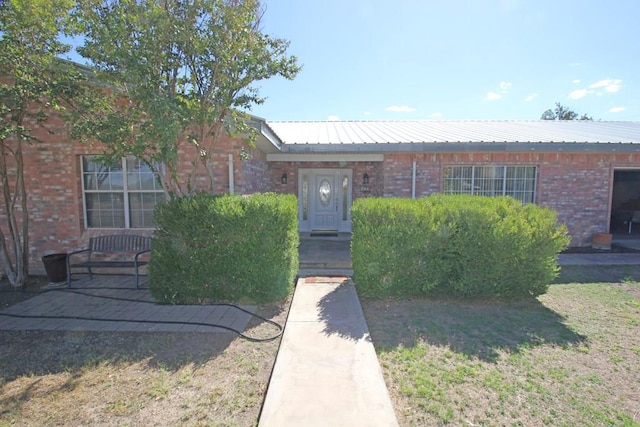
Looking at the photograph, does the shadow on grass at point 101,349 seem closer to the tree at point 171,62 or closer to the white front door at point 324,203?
the tree at point 171,62

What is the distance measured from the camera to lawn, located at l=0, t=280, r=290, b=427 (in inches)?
97.4

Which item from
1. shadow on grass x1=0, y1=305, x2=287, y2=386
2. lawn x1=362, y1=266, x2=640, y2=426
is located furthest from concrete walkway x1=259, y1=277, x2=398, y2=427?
shadow on grass x1=0, y1=305, x2=287, y2=386

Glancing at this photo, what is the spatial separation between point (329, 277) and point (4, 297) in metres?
5.54

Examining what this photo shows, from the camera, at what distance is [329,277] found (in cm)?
600

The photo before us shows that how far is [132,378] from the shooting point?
2.96 metres

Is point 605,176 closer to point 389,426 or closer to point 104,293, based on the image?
point 389,426

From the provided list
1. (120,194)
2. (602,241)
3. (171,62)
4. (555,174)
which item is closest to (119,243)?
(120,194)

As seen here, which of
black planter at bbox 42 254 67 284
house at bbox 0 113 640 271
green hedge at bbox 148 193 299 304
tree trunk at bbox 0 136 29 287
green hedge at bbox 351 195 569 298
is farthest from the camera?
house at bbox 0 113 640 271

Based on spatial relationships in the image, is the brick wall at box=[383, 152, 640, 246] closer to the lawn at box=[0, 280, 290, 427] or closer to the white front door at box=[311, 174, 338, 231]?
the white front door at box=[311, 174, 338, 231]

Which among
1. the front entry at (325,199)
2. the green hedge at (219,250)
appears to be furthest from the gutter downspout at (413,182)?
the green hedge at (219,250)

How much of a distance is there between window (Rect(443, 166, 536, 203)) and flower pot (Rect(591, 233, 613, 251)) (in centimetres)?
199

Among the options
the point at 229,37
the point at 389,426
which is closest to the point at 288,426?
the point at 389,426

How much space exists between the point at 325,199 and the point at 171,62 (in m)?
6.72

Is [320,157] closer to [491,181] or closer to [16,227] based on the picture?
[491,181]
